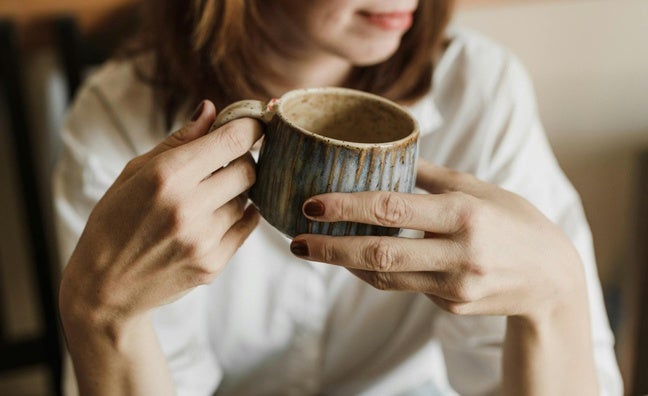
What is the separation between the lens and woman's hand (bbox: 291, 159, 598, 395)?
1.91 feet

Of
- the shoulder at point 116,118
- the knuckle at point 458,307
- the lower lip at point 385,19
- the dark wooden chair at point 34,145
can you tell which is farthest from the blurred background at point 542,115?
the knuckle at point 458,307

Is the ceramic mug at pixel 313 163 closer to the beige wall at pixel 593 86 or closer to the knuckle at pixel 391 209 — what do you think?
the knuckle at pixel 391 209

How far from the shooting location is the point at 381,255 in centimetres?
58

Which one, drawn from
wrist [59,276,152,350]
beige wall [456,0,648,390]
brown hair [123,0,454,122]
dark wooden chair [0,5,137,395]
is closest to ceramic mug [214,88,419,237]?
wrist [59,276,152,350]

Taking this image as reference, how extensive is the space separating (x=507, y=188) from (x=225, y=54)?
0.47m

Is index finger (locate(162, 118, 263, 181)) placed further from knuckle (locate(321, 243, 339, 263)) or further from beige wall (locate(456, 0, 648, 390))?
beige wall (locate(456, 0, 648, 390))

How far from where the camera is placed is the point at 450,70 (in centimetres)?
112

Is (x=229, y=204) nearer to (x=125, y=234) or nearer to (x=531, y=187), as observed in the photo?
(x=125, y=234)

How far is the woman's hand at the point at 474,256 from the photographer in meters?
0.58

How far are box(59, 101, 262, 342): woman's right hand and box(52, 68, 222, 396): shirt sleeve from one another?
0.87ft

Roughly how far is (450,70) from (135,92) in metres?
0.52

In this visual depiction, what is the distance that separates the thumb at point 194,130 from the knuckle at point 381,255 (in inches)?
8.0

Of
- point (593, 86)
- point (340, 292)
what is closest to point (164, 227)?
point (340, 292)

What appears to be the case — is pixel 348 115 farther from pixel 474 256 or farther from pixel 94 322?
pixel 94 322
